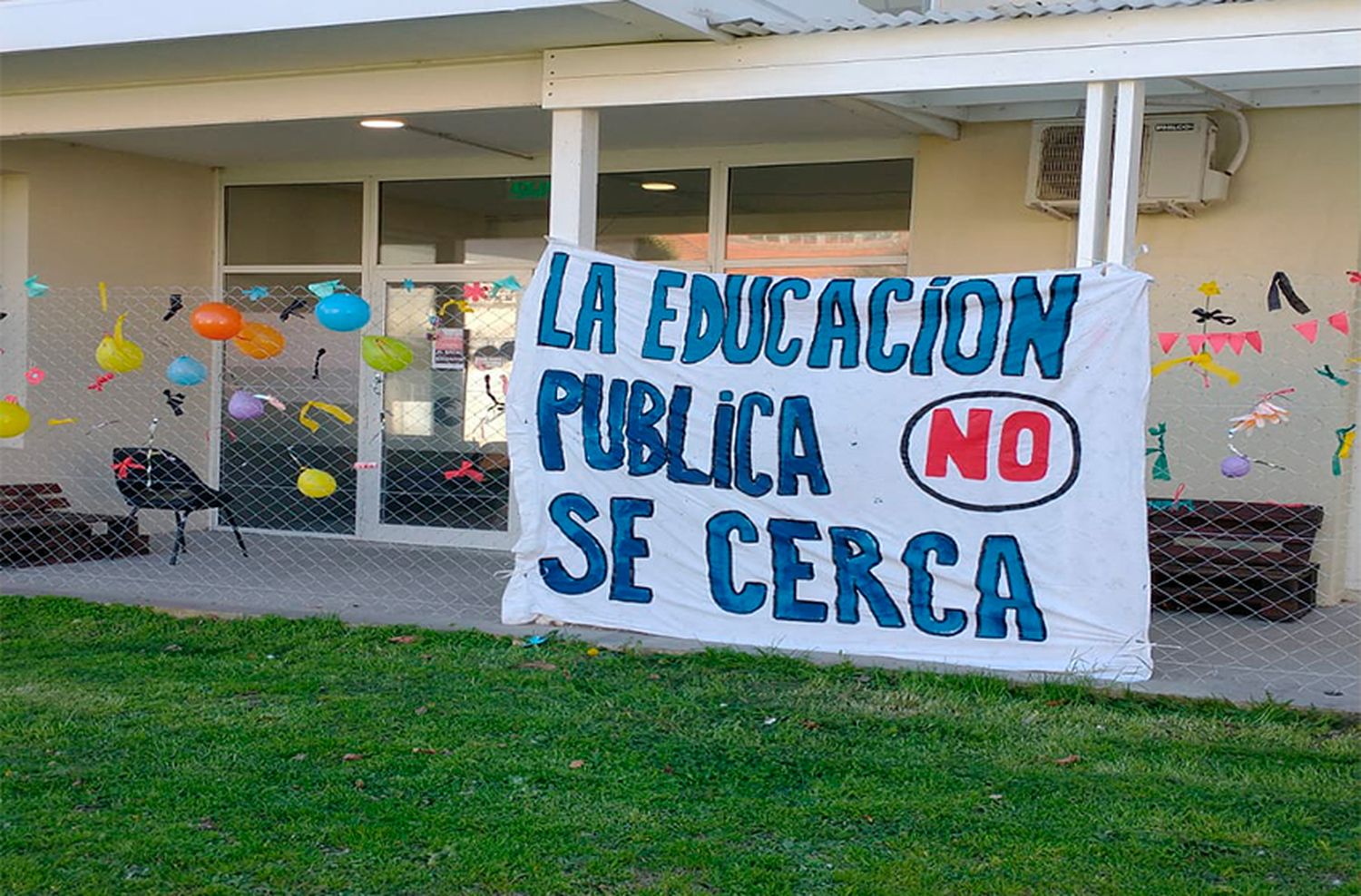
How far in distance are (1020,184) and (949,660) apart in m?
3.62

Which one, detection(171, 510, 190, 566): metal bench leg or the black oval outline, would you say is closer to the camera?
the black oval outline

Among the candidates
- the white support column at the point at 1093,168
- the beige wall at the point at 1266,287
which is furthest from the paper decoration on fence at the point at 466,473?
the beige wall at the point at 1266,287

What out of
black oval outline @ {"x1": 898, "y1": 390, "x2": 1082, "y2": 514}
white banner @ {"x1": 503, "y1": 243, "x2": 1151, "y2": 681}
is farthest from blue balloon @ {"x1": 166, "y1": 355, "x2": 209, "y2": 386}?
black oval outline @ {"x1": 898, "y1": 390, "x2": 1082, "y2": 514}

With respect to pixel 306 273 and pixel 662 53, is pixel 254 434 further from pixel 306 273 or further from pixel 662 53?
pixel 662 53

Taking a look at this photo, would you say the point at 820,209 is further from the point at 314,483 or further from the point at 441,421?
the point at 314,483

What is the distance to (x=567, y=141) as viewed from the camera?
7.35 meters

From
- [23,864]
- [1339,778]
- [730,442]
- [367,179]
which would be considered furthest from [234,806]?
[367,179]

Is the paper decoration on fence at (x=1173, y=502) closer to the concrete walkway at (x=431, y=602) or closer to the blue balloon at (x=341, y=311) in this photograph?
the concrete walkway at (x=431, y=602)

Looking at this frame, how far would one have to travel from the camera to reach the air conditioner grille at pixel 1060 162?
8.34m

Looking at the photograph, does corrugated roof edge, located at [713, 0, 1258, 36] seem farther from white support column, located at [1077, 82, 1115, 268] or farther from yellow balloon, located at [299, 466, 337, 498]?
yellow balloon, located at [299, 466, 337, 498]

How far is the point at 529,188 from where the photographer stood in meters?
10.5

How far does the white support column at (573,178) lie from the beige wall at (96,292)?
4030 millimetres

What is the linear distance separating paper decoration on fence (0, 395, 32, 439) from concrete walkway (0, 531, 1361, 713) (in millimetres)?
983

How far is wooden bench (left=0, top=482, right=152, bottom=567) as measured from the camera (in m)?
9.09
